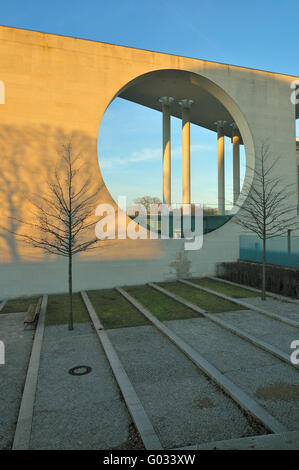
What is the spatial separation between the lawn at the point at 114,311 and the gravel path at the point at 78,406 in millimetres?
1807

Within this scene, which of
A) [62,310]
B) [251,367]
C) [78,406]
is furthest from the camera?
[62,310]

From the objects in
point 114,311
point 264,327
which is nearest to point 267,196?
point 264,327

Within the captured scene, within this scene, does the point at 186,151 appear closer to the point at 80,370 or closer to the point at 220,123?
the point at 220,123

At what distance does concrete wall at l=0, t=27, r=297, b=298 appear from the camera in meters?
13.6

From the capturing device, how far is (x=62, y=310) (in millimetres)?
11055

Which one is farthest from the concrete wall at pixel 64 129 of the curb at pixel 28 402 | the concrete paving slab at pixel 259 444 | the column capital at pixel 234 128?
the concrete paving slab at pixel 259 444

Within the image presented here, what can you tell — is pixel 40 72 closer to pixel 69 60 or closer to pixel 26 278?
pixel 69 60

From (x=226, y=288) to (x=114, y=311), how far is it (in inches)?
215

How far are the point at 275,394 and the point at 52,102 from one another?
44.6 ft

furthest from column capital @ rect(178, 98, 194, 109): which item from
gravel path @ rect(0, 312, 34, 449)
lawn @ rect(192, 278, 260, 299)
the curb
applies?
the curb

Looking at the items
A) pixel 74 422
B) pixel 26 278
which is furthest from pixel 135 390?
pixel 26 278

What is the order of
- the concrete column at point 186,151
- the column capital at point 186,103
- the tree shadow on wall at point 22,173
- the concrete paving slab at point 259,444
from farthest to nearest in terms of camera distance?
the concrete column at point 186,151 < the column capital at point 186,103 < the tree shadow on wall at point 22,173 < the concrete paving slab at point 259,444

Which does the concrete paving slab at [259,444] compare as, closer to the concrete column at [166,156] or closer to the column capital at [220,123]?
the concrete column at [166,156]

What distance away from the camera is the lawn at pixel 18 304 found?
11438 millimetres
